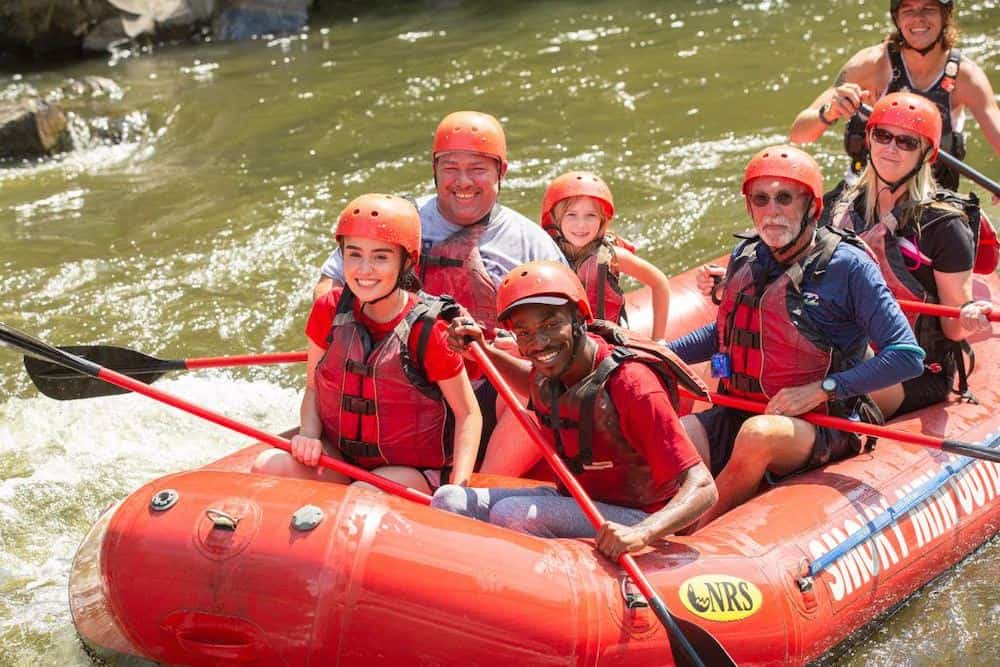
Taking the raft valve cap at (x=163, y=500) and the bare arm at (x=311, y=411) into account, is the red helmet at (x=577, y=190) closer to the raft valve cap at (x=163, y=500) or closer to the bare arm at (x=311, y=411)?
the bare arm at (x=311, y=411)

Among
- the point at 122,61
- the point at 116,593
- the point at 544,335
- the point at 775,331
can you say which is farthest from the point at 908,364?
the point at 122,61

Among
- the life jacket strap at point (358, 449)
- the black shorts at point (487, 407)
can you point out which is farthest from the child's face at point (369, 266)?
the black shorts at point (487, 407)

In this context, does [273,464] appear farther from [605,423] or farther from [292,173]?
[292,173]

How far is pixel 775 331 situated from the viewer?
13.5ft

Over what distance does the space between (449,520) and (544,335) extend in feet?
1.92

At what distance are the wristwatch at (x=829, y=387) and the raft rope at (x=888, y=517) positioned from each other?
0.42 meters

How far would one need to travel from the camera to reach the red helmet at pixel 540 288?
11.0ft

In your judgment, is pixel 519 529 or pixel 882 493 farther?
pixel 882 493

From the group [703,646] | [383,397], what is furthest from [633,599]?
[383,397]

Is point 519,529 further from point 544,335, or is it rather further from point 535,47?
point 535,47

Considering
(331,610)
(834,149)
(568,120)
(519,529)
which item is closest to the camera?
(331,610)

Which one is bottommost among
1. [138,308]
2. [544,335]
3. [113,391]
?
[138,308]

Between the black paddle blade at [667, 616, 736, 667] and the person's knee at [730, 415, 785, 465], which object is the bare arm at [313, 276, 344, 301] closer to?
the person's knee at [730, 415, 785, 465]

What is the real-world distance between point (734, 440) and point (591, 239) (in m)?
1.12
